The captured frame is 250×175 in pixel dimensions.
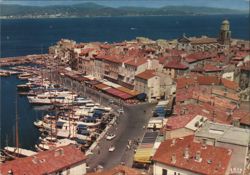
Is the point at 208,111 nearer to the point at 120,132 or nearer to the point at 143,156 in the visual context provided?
the point at 120,132

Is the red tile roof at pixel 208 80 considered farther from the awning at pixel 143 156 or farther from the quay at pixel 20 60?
the quay at pixel 20 60

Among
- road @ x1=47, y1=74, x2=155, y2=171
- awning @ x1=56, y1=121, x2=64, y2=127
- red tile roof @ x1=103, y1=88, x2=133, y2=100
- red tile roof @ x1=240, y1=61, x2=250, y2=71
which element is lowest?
awning @ x1=56, y1=121, x2=64, y2=127

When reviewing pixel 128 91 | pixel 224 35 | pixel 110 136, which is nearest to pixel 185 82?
pixel 128 91

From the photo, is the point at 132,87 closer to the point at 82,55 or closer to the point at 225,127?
the point at 82,55

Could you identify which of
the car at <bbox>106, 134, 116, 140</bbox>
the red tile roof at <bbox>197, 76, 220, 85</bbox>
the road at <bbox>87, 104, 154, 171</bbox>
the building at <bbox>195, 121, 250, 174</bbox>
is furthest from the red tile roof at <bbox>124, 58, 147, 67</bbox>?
the building at <bbox>195, 121, 250, 174</bbox>

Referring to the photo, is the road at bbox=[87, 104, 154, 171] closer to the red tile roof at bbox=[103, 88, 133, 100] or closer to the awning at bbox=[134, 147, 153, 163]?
the awning at bbox=[134, 147, 153, 163]

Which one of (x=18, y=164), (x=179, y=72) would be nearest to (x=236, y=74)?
(x=179, y=72)
